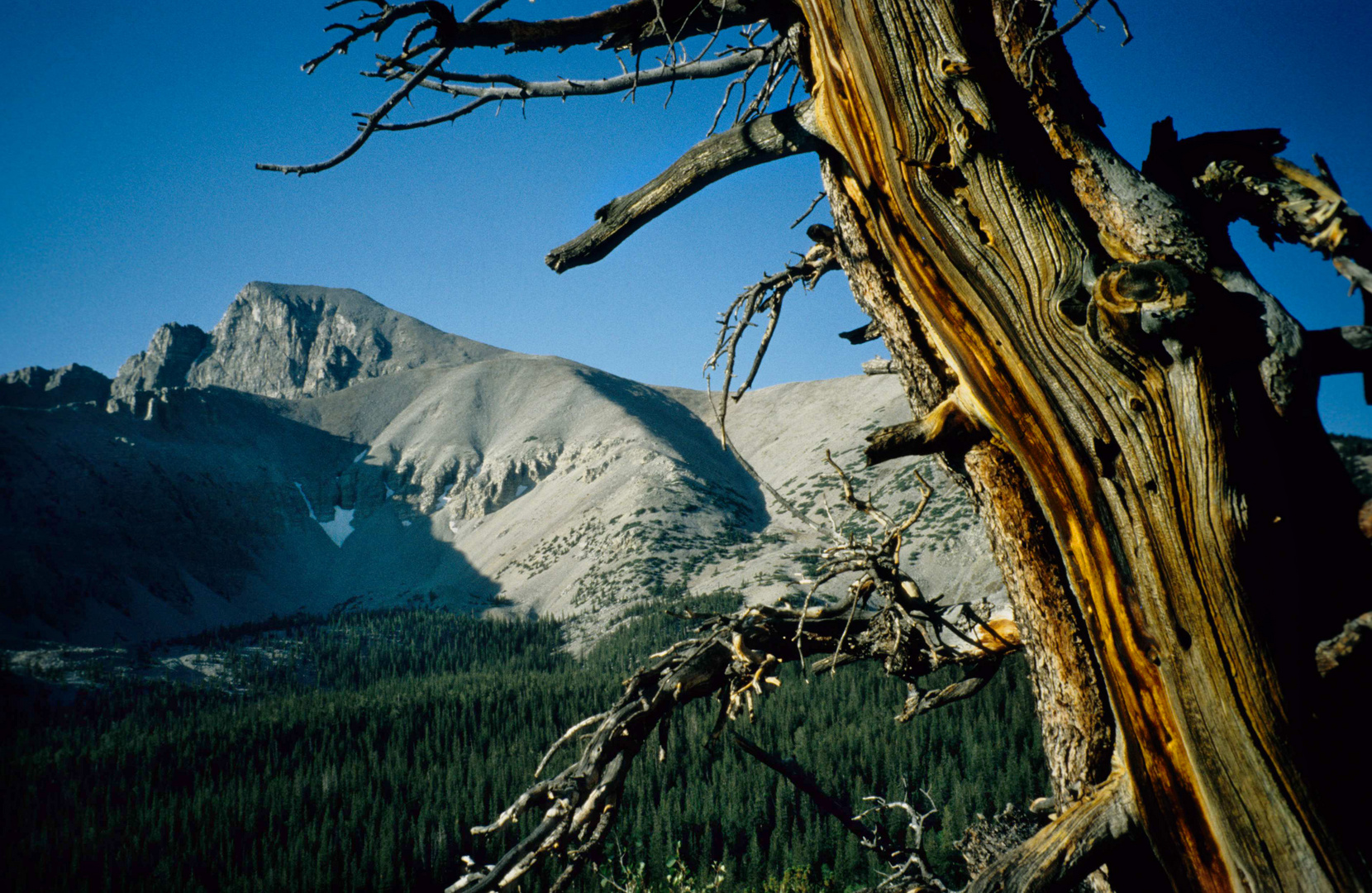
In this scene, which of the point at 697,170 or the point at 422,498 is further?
the point at 422,498

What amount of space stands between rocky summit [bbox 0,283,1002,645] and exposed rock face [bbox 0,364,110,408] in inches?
13.4

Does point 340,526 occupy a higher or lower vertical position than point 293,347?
lower

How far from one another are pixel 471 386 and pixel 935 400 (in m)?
84.6

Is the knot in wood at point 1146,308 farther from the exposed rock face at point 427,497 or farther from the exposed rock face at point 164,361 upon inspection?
the exposed rock face at point 164,361

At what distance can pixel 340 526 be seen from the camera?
7056cm

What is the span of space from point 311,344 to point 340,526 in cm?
6342

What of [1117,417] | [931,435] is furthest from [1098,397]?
[931,435]

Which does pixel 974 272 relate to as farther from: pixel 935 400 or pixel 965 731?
pixel 965 731

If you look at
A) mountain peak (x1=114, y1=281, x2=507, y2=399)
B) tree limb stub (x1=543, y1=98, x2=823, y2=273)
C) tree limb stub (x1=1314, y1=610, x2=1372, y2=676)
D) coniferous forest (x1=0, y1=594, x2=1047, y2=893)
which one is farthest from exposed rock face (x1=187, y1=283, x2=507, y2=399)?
tree limb stub (x1=1314, y1=610, x2=1372, y2=676)

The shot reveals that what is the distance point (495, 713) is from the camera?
988 inches

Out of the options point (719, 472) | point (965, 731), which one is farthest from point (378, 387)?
point (965, 731)

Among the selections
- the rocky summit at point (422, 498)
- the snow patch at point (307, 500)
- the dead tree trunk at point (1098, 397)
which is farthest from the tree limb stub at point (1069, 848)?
the snow patch at point (307, 500)

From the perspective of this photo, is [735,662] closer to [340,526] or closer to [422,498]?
[422,498]

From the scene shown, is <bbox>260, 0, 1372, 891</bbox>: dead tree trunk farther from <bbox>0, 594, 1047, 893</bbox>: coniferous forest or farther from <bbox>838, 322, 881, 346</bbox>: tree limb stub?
<bbox>0, 594, 1047, 893</bbox>: coniferous forest
